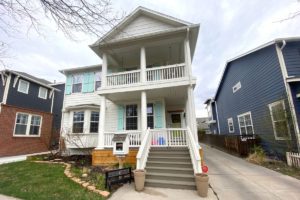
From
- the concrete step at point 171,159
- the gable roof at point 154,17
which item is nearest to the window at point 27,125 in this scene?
the gable roof at point 154,17

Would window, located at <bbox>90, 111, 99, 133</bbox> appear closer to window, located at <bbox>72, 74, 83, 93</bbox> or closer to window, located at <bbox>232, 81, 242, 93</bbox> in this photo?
window, located at <bbox>72, 74, 83, 93</bbox>

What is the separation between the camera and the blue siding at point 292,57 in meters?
8.05

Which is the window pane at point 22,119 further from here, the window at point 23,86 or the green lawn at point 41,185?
the green lawn at point 41,185

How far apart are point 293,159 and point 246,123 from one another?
512 cm

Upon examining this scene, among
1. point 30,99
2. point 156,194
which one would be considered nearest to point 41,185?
point 156,194

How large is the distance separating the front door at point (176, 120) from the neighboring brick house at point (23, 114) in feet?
35.8

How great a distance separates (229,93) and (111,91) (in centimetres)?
1178

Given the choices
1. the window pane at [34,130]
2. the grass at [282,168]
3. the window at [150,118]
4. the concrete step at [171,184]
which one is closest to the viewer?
the concrete step at [171,184]

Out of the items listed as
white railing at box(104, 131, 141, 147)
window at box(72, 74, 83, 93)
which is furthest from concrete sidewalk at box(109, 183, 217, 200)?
window at box(72, 74, 83, 93)

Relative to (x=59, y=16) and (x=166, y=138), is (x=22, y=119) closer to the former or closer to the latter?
(x=166, y=138)

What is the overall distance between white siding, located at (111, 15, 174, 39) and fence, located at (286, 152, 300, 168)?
8.62m

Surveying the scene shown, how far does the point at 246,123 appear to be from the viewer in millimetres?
11867

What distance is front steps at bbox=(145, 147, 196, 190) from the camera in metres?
5.08

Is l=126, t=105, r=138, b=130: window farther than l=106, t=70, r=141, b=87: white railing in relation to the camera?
Yes
